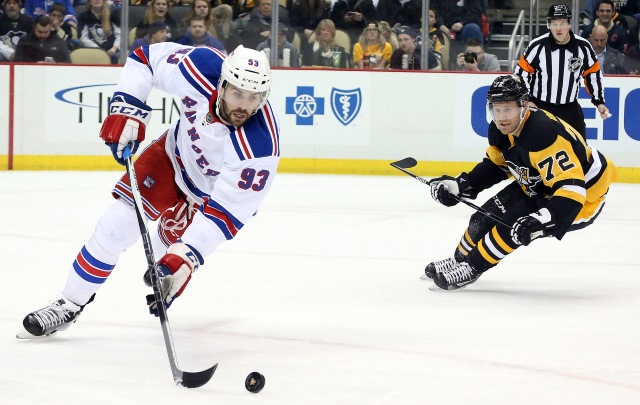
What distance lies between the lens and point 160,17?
9266mm

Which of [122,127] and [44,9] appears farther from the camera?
[44,9]

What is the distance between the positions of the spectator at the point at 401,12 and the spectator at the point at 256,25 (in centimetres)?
77

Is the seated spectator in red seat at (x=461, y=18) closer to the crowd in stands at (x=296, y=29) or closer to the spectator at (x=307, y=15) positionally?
the crowd in stands at (x=296, y=29)

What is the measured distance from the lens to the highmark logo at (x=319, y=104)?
9086 millimetres

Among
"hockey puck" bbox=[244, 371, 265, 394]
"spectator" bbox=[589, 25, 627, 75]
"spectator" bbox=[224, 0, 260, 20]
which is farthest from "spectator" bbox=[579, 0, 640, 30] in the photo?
"hockey puck" bbox=[244, 371, 265, 394]

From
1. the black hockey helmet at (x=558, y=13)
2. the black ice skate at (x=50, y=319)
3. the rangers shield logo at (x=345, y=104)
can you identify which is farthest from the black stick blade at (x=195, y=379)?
the rangers shield logo at (x=345, y=104)

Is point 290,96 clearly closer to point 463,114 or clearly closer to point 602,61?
point 463,114

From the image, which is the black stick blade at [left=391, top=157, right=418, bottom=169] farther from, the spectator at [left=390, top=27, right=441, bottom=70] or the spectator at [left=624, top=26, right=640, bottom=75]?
the spectator at [left=624, top=26, right=640, bottom=75]

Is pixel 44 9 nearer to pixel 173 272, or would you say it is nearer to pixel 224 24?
pixel 224 24

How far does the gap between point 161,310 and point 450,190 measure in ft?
5.97

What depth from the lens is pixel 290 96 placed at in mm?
9109

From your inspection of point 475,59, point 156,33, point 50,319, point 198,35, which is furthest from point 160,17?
point 50,319

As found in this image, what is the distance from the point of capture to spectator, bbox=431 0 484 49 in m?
9.16

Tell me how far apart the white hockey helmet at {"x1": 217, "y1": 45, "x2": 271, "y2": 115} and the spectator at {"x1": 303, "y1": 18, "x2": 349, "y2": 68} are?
19.9 feet
